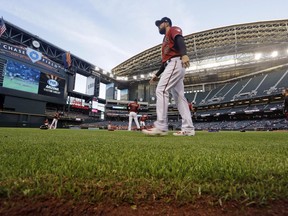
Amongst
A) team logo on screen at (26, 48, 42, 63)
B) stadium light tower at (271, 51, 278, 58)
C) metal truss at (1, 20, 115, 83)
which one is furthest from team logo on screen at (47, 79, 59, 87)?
stadium light tower at (271, 51, 278, 58)

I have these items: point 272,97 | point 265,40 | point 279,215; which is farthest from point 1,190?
point 265,40

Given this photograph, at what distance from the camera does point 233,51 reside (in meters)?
38.8

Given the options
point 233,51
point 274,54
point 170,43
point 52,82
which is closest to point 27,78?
point 52,82

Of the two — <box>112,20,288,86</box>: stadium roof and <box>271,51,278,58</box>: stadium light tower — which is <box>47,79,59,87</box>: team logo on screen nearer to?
<box>112,20,288,86</box>: stadium roof

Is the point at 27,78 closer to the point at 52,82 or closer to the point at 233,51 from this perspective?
the point at 52,82

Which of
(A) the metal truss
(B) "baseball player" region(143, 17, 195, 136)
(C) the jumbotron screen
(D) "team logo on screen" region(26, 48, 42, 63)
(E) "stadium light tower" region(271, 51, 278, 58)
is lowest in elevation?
(B) "baseball player" region(143, 17, 195, 136)

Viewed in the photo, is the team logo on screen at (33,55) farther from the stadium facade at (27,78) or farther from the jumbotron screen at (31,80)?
the jumbotron screen at (31,80)

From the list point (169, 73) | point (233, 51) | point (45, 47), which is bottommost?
point (169, 73)

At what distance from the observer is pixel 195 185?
2.40ft

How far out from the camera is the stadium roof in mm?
34588

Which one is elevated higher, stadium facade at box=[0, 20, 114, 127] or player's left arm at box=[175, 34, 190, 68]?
stadium facade at box=[0, 20, 114, 127]

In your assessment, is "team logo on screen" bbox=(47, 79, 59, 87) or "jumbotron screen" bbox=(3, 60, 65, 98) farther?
"team logo on screen" bbox=(47, 79, 59, 87)

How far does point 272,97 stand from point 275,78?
5842 mm

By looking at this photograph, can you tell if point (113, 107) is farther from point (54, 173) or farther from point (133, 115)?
point (54, 173)
